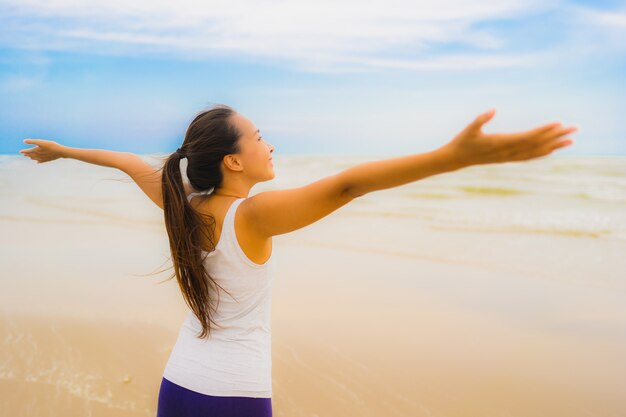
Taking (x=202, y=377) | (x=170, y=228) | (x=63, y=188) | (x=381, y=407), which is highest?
(x=170, y=228)

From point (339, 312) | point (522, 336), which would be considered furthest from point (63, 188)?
point (522, 336)

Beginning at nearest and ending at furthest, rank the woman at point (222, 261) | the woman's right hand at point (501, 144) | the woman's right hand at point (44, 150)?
the woman's right hand at point (501, 144), the woman at point (222, 261), the woman's right hand at point (44, 150)

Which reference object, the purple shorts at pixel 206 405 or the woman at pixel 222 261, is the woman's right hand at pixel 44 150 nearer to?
the woman at pixel 222 261

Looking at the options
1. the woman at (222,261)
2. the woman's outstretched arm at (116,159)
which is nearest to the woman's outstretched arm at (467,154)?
the woman at (222,261)

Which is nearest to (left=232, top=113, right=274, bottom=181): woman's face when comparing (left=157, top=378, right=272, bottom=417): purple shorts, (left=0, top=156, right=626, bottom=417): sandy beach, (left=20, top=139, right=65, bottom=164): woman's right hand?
(left=157, top=378, right=272, bottom=417): purple shorts

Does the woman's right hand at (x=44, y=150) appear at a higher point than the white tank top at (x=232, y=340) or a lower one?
higher

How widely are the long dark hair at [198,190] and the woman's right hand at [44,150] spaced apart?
1057 millimetres

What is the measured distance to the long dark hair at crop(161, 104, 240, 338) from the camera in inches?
75.5

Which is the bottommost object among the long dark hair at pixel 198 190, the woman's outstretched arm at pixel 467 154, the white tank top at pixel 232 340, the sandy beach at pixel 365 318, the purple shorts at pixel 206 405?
the sandy beach at pixel 365 318

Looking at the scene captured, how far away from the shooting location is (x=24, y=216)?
10898mm

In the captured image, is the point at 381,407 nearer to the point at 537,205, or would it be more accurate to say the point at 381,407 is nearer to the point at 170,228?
the point at 170,228

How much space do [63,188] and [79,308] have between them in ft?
37.3

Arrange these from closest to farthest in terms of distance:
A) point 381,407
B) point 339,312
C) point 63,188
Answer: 1. point 381,407
2. point 339,312
3. point 63,188

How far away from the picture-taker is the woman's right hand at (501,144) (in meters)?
1.34
